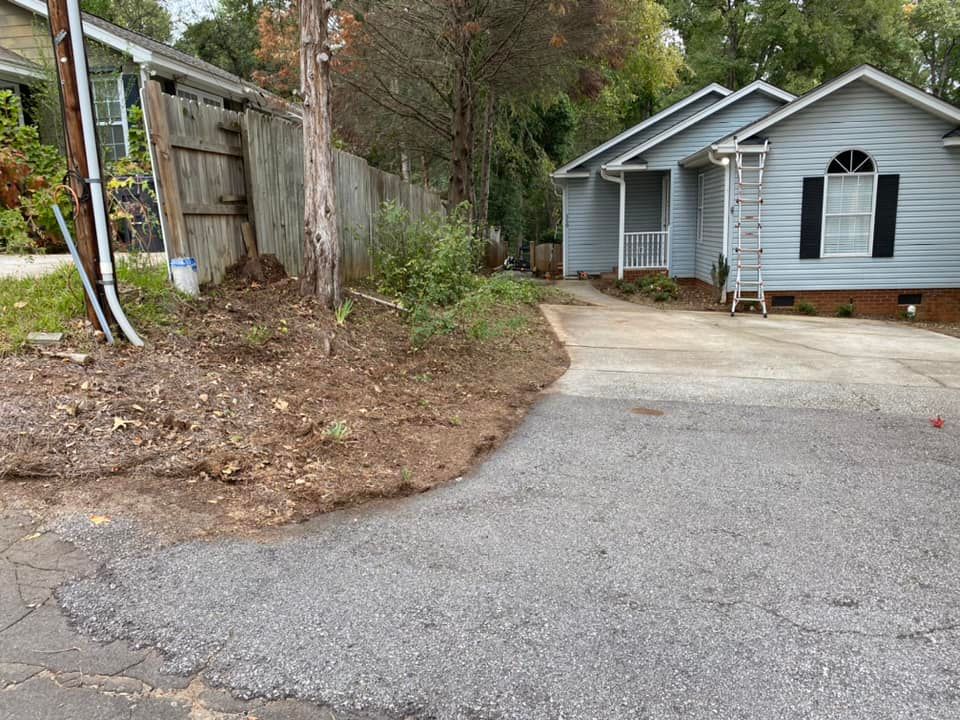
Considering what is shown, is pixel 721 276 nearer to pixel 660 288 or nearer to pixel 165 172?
pixel 660 288

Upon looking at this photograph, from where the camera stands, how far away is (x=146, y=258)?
260 inches

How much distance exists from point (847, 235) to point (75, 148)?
1407cm

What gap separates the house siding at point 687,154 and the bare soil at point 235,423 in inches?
509

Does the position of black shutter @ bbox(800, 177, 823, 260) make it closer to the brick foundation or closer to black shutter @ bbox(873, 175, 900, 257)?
the brick foundation

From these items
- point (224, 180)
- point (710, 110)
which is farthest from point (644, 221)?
point (224, 180)

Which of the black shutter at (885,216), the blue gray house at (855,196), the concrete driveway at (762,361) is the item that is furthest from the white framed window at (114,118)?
the black shutter at (885,216)

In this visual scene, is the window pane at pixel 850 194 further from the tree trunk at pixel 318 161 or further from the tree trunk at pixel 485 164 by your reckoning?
the tree trunk at pixel 318 161

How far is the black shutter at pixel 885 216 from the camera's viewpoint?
14.0m

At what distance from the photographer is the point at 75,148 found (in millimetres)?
4945

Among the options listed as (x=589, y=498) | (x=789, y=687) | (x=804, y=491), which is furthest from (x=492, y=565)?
(x=804, y=491)

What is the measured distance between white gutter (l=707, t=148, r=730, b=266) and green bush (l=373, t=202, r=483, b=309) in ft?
27.3

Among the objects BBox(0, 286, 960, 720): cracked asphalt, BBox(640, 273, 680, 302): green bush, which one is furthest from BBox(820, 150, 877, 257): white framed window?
BBox(0, 286, 960, 720): cracked asphalt

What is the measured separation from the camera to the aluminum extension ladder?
46.7ft

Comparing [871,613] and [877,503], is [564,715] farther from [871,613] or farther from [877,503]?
[877,503]
